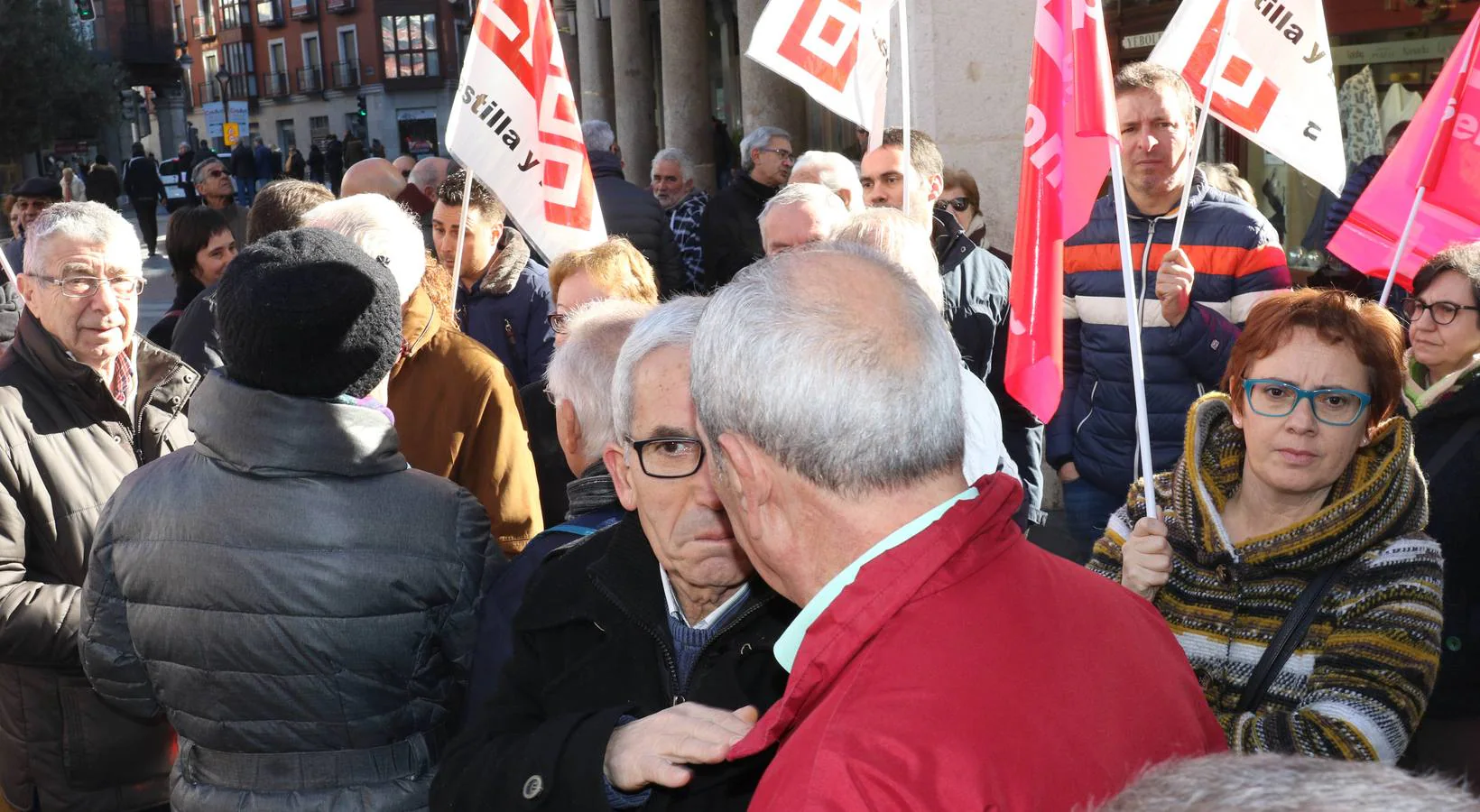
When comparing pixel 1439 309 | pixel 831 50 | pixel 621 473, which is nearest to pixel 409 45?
pixel 831 50

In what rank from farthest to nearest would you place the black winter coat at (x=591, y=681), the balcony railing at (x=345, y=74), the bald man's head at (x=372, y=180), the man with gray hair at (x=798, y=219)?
the balcony railing at (x=345, y=74), the bald man's head at (x=372, y=180), the man with gray hair at (x=798, y=219), the black winter coat at (x=591, y=681)

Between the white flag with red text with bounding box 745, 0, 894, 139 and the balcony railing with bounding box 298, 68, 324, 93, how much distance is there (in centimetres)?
7318

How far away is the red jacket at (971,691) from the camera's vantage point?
1.38m

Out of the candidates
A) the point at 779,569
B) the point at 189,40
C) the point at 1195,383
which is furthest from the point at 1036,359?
the point at 189,40

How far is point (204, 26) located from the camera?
3194 inches

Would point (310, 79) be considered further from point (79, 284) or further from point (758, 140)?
point (79, 284)

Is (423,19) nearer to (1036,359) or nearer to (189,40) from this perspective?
(189,40)

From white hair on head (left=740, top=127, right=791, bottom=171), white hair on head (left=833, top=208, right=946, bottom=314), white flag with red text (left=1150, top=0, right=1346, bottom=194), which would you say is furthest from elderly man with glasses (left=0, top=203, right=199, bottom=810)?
white hair on head (left=740, top=127, right=791, bottom=171)

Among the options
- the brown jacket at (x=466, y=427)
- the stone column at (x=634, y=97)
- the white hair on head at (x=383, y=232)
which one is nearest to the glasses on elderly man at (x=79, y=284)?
the white hair on head at (x=383, y=232)

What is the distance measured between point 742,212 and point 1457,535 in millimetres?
5358

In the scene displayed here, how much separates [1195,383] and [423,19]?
232 feet

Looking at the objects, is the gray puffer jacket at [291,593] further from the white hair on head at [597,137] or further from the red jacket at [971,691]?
the white hair on head at [597,137]

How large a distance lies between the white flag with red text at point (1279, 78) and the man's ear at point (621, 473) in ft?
9.07

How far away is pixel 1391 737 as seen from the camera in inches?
94.7
